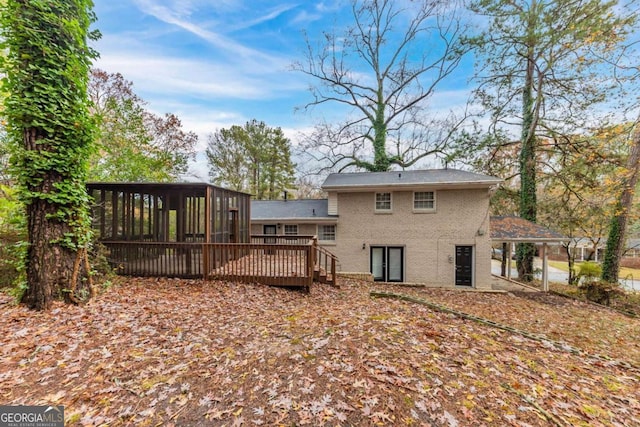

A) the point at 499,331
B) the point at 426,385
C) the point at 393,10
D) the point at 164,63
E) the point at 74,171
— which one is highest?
the point at 393,10

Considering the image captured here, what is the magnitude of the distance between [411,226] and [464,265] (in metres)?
3.19

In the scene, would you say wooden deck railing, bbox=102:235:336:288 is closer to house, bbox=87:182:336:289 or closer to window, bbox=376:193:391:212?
house, bbox=87:182:336:289

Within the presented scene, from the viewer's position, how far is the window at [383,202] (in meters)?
12.5

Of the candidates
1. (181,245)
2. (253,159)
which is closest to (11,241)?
(181,245)

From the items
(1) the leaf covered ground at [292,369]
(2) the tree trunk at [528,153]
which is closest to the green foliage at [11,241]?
(1) the leaf covered ground at [292,369]

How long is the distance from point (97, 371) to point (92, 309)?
215 cm

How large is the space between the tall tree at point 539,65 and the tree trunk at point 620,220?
296 cm

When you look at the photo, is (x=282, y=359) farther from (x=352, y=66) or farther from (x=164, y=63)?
(x=352, y=66)

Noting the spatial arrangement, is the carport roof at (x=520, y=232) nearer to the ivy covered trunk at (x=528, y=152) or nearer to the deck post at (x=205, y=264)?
the ivy covered trunk at (x=528, y=152)

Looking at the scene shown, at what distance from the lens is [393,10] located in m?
17.8

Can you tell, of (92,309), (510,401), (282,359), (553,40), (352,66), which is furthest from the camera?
(352,66)

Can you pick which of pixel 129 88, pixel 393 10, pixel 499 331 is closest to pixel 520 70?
pixel 393 10

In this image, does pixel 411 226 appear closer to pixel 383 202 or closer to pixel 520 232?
pixel 383 202

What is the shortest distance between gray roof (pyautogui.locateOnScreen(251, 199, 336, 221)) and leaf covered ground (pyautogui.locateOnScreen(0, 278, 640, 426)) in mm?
8010
